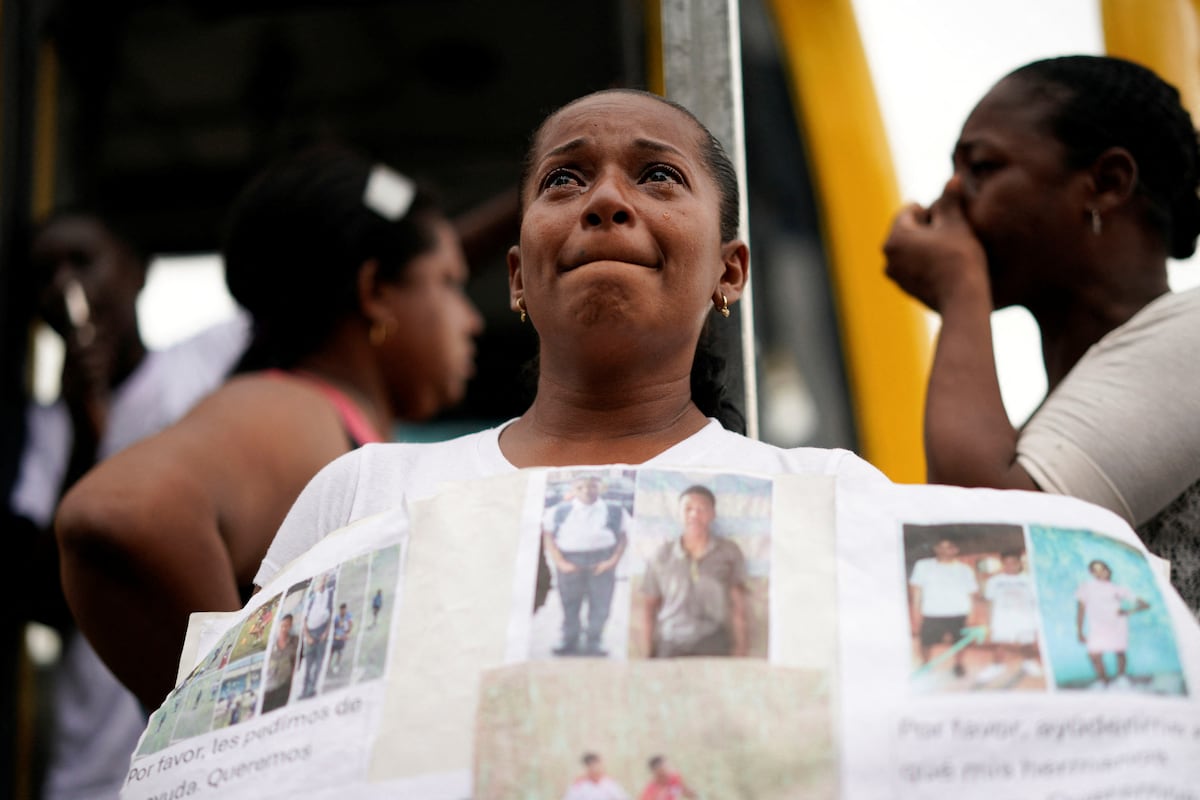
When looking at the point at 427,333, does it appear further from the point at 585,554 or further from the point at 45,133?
the point at 45,133

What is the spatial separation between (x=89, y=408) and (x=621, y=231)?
6.89 feet

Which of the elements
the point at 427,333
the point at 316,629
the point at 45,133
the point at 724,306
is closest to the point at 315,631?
the point at 316,629

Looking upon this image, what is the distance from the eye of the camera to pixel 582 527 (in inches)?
50.0

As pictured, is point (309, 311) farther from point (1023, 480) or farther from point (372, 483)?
point (1023, 480)

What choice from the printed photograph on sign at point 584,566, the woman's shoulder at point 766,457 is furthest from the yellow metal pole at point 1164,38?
the printed photograph on sign at point 584,566

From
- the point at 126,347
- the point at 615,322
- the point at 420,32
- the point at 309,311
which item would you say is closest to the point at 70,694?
the point at 126,347

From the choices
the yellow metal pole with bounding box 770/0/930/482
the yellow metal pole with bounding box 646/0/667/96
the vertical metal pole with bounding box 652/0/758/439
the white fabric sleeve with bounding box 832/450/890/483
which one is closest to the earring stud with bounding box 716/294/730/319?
the vertical metal pole with bounding box 652/0/758/439

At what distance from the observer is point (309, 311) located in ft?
8.23

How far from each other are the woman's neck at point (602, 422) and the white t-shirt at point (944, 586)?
507 millimetres

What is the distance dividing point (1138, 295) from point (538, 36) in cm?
561

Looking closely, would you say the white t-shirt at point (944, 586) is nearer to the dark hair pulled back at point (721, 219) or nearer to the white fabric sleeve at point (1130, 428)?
the white fabric sleeve at point (1130, 428)

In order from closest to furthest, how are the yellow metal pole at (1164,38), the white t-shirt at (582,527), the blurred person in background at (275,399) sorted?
the white t-shirt at (582,527) < the blurred person in background at (275,399) < the yellow metal pole at (1164,38)

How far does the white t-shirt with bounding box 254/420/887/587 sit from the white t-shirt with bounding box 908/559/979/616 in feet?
1.12

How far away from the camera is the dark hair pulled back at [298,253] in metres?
2.50
